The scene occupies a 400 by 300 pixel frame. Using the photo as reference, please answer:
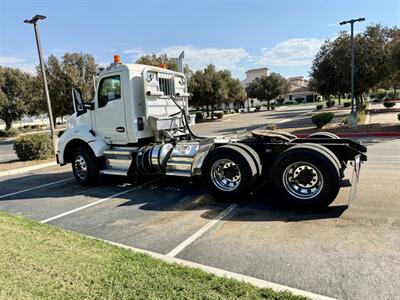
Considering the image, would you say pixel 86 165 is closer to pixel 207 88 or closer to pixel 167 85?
pixel 167 85

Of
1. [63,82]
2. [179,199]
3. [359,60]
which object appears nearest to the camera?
[179,199]

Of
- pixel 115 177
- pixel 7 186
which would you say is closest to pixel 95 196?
pixel 115 177

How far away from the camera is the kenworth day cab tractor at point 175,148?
17.7 ft

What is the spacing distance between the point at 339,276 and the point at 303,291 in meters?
0.55

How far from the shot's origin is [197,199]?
21.2 feet

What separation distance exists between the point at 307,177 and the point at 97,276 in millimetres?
3672

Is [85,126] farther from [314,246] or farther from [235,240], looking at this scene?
[314,246]

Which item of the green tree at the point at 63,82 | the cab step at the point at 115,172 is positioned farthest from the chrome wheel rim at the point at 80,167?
→ the green tree at the point at 63,82

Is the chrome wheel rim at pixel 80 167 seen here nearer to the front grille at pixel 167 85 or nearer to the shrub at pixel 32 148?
the front grille at pixel 167 85

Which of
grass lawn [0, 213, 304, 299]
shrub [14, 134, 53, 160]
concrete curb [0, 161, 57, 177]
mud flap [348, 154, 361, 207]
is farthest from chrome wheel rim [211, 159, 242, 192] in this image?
shrub [14, 134, 53, 160]

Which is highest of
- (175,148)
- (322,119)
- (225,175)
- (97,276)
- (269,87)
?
(269,87)

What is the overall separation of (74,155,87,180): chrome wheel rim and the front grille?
9.28 feet

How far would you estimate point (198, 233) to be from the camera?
4.73 metres

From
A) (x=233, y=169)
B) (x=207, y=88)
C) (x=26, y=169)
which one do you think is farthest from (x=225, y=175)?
(x=207, y=88)
